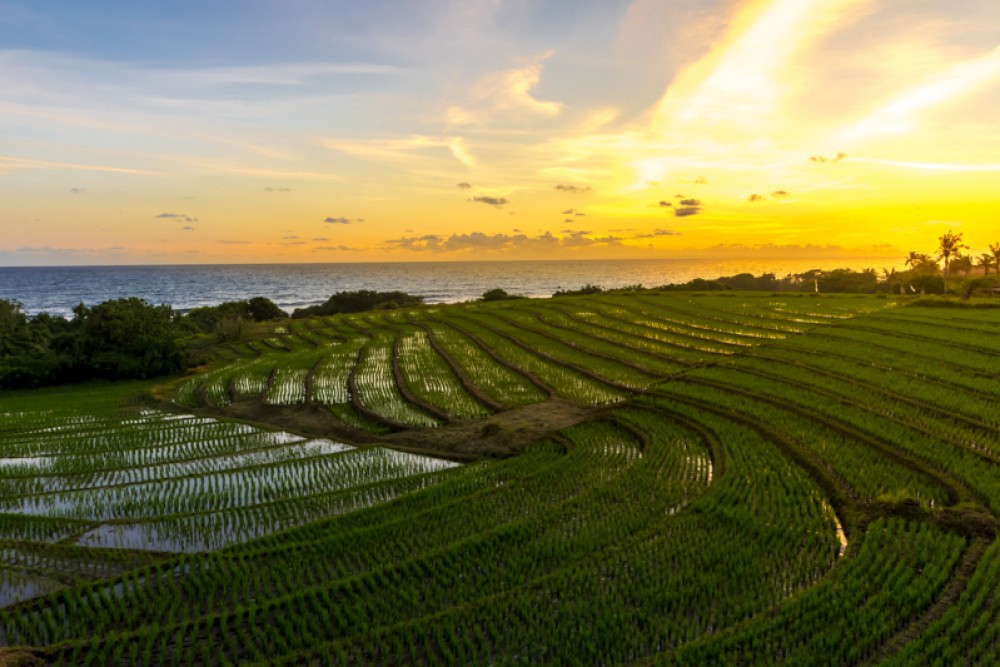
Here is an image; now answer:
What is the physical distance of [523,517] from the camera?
9812 mm

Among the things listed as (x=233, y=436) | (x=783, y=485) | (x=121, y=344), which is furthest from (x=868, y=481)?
(x=121, y=344)

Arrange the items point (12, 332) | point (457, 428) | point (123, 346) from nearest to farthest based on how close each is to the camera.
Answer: point (457, 428)
point (123, 346)
point (12, 332)

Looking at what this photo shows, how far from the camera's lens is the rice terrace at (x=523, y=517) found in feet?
21.7

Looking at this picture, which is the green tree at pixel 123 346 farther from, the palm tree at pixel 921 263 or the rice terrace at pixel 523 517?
the palm tree at pixel 921 263

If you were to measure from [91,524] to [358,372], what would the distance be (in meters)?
12.6

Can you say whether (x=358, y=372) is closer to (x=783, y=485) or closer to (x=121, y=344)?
(x=121, y=344)

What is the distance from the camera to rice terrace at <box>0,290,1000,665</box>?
6.61 metres

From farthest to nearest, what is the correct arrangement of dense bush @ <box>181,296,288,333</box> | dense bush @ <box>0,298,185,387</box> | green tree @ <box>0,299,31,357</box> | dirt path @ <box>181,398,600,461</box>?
1. dense bush @ <box>181,296,288,333</box>
2. green tree @ <box>0,299,31,357</box>
3. dense bush @ <box>0,298,185,387</box>
4. dirt path @ <box>181,398,600,461</box>

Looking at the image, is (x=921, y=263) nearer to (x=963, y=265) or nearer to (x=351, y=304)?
(x=963, y=265)

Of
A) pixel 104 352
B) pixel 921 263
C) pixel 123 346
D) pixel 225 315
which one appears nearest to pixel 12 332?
pixel 104 352

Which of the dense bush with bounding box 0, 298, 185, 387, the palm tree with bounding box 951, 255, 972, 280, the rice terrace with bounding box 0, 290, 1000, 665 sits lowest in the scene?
the rice terrace with bounding box 0, 290, 1000, 665

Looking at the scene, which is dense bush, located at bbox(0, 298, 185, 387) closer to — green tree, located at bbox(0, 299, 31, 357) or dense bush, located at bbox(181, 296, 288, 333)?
green tree, located at bbox(0, 299, 31, 357)

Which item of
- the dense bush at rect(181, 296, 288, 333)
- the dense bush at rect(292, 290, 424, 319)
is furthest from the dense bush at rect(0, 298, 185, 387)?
the dense bush at rect(292, 290, 424, 319)

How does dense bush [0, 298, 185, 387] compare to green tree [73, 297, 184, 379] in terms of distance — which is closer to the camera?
dense bush [0, 298, 185, 387]
